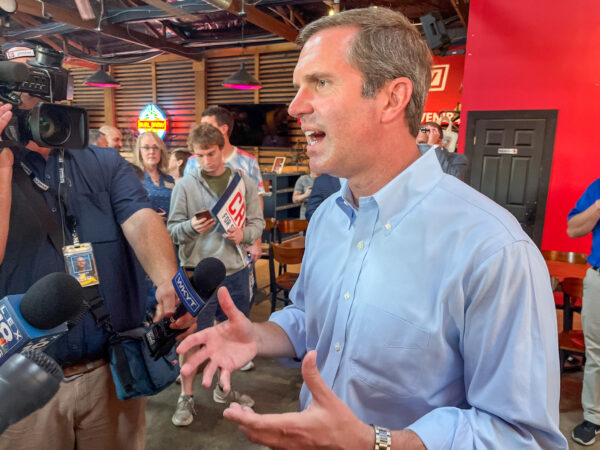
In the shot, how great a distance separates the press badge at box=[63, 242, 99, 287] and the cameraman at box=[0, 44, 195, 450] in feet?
0.26

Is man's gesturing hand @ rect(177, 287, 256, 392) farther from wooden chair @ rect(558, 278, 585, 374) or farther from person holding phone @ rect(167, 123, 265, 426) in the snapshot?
wooden chair @ rect(558, 278, 585, 374)

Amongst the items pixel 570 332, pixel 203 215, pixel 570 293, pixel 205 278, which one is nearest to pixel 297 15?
pixel 203 215

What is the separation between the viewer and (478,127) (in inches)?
205

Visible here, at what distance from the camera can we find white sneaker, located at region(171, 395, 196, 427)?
2.65 m

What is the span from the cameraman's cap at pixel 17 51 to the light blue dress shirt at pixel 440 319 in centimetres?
107

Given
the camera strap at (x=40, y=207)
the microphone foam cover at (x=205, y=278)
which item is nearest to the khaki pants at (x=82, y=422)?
the camera strap at (x=40, y=207)

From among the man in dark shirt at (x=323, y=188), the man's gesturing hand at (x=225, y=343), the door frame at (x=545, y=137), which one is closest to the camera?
the man's gesturing hand at (x=225, y=343)

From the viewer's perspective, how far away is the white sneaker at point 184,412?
265 cm

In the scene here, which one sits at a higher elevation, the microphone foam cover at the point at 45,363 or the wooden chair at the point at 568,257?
the microphone foam cover at the point at 45,363

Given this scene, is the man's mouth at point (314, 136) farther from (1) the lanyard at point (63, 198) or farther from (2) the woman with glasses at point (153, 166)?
(2) the woman with glasses at point (153, 166)

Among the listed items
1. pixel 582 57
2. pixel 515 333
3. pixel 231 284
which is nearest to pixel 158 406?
pixel 231 284

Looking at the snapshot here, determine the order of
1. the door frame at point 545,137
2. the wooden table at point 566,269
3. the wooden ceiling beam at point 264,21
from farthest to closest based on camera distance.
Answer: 1. the wooden ceiling beam at point 264,21
2. the door frame at point 545,137
3. the wooden table at point 566,269

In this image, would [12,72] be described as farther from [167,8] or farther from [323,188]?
[167,8]

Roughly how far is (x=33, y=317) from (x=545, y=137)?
18.0 feet
